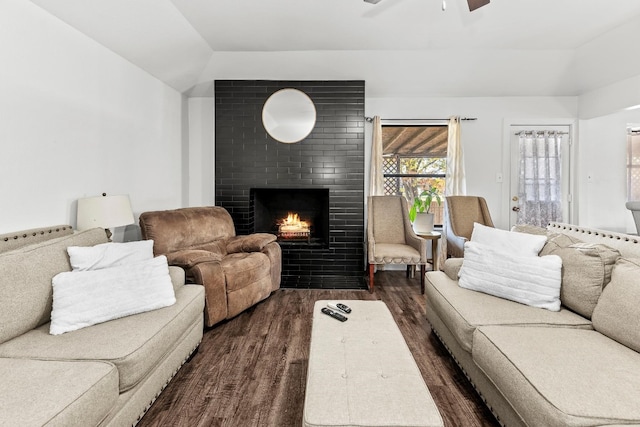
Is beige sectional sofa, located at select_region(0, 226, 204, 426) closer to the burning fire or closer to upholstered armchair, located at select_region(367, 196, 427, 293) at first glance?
the burning fire

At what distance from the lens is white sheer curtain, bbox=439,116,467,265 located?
4.29 metres

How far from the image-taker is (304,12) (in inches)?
115

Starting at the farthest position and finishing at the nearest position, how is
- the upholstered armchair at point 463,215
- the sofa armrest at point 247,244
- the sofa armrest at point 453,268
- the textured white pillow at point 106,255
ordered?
the upholstered armchair at point 463,215
the sofa armrest at point 247,244
the sofa armrest at point 453,268
the textured white pillow at point 106,255

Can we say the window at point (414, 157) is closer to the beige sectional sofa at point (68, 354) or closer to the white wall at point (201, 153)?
the white wall at point (201, 153)

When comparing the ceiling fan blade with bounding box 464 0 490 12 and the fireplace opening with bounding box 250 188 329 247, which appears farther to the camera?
the fireplace opening with bounding box 250 188 329 247

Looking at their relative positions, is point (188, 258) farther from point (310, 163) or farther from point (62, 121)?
point (310, 163)

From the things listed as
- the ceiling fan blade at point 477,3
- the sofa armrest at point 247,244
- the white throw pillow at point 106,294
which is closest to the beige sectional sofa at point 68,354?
the white throw pillow at point 106,294

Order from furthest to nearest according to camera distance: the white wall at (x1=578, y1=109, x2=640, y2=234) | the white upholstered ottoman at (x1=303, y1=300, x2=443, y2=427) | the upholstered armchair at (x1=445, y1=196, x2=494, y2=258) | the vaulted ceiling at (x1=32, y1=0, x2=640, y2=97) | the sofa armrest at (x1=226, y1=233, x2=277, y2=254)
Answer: the white wall at (x1=578, y1=109, x2=640, y2=234)
the upholstered armchair at (x1=445, y1=196, x2=494, y2=258)
the sofa armrest at (x1=226, y1=233, x2=277, y2=254)
the vaulted ceiling at (x1=32, y1=0, x2=640, y2=97)
the white upholstered ottoman at (x1=303, y1=300, x2=443, y2=427)

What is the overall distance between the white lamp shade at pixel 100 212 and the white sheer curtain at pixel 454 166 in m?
3.64

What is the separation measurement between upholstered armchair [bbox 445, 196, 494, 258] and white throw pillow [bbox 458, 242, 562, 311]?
1.80 meters

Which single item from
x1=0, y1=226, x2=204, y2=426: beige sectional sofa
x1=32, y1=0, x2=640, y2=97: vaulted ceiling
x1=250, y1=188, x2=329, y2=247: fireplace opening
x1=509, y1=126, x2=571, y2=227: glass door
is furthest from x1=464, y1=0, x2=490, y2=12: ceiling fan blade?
x1=509, y1=126, x2=571, y2=227: glass door

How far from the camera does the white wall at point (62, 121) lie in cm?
198

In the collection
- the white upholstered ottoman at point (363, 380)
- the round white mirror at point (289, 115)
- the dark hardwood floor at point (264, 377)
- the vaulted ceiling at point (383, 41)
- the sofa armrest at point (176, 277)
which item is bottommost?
the dark hardwood floor at point (264, 377)

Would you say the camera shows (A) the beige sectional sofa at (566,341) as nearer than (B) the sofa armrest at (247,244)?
Yes
